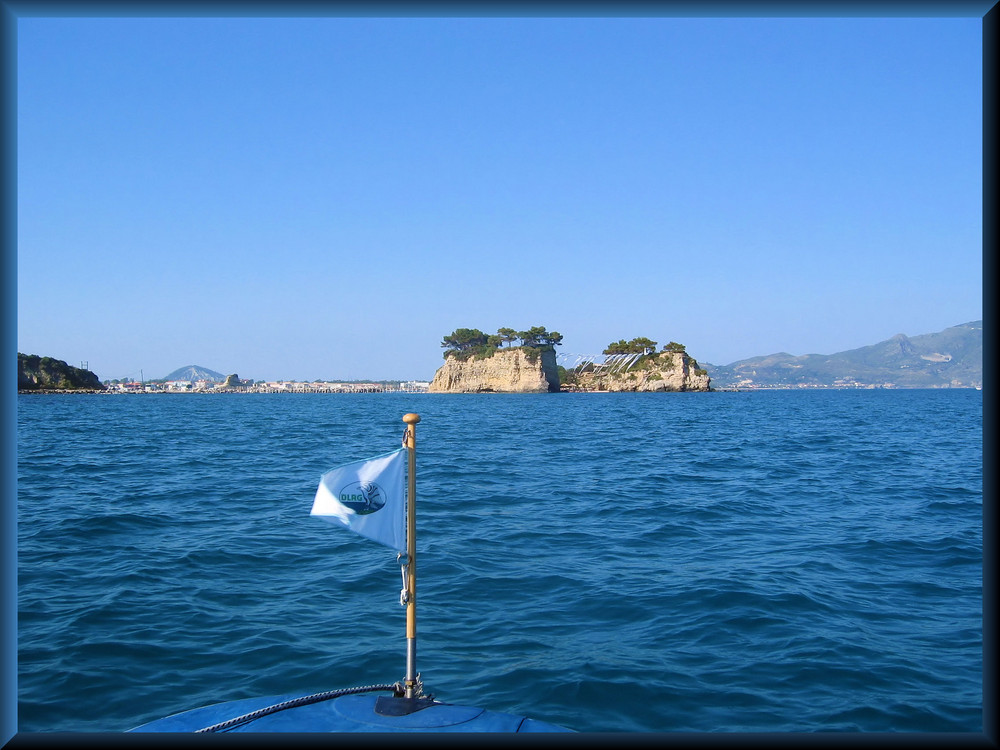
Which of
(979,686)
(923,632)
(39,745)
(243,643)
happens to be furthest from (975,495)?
(39,745)

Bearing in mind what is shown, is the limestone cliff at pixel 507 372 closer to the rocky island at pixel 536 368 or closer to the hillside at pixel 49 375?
the rocky island at pixel 536 368

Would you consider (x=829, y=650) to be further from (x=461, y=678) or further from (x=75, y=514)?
(x=75, y=514)

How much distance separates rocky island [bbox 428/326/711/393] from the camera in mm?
167875

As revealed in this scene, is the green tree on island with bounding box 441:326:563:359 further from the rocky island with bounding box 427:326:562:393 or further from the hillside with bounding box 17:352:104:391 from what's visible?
the hillside with bounding box 17:352:104:391

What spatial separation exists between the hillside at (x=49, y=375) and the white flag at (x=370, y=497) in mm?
169402

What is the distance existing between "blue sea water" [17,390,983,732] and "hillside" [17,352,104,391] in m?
158

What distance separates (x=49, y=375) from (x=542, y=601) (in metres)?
182

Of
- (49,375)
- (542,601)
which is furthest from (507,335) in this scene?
(542,601)

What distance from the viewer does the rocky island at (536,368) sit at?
16788cm

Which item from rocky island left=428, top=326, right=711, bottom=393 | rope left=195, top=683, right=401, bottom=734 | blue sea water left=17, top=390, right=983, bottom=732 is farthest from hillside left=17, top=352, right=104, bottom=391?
rope left=195, top=683, right=401, bottom=734

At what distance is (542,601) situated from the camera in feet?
33.2

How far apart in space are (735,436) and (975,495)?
67.2ft

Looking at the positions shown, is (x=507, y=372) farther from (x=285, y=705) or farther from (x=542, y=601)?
(x=285, y=705)

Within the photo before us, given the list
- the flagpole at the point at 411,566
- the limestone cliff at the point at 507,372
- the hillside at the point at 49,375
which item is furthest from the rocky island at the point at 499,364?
the flagpole at the point at 411,566
